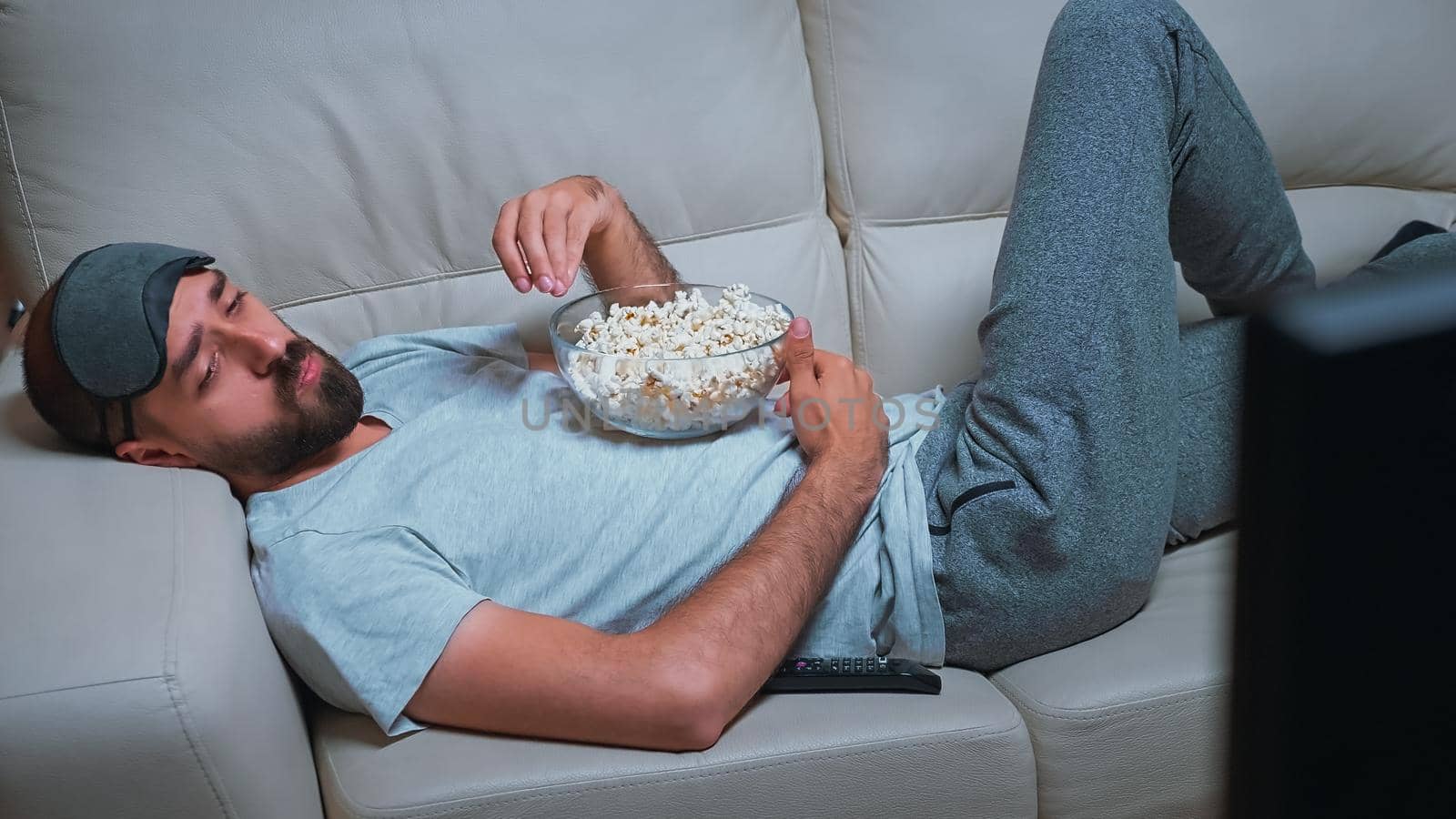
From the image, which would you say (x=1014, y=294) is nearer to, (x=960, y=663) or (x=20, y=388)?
(x=960, y=663)

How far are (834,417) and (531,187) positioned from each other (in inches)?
23.2

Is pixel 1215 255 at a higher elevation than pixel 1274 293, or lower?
lower

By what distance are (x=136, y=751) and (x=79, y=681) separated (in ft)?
0.24

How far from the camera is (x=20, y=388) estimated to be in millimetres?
1401

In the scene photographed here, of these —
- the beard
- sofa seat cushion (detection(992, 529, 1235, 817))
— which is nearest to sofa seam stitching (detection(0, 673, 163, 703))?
the beard

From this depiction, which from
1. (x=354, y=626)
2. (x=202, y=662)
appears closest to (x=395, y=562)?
(x=354, y=626)

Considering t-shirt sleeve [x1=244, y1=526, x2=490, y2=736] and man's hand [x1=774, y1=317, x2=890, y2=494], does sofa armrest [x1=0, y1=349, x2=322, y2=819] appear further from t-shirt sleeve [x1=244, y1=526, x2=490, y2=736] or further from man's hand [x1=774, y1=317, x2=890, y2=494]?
man's hand [x1=774, y1=317, x2=890, y2=494]

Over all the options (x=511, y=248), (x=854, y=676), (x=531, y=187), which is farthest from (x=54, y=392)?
(x=854, y=676)

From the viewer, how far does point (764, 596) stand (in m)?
1.13

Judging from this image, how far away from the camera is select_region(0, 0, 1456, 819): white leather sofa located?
1.00 m

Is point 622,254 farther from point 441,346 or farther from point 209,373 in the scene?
point 209,373

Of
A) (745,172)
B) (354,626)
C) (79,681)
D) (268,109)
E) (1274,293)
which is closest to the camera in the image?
(1274,293)

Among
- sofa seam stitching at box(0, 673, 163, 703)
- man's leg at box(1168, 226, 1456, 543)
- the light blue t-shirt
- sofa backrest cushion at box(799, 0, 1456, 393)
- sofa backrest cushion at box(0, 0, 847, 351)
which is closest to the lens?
sofa seam stitching at box(0, 673, 163, 703)

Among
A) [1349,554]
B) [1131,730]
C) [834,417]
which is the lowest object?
[1131,730]
